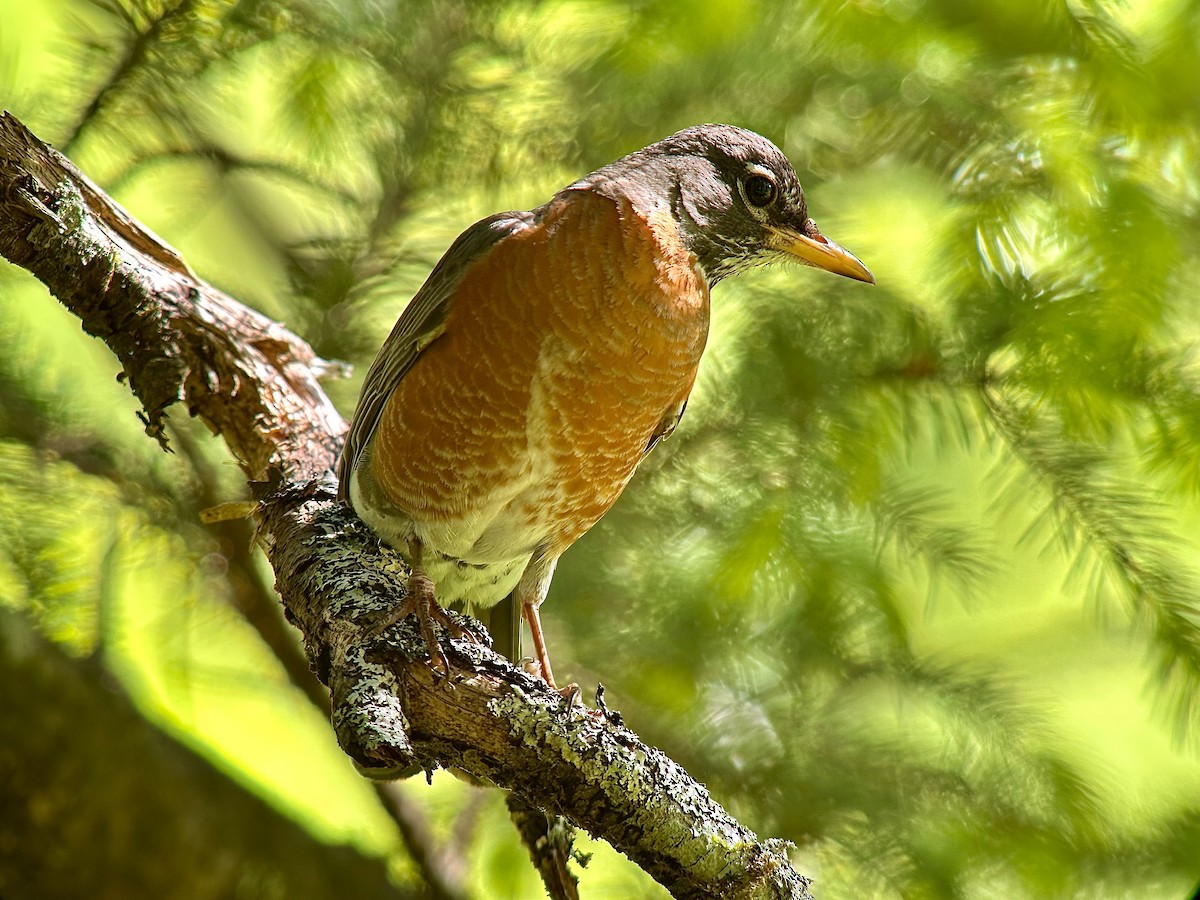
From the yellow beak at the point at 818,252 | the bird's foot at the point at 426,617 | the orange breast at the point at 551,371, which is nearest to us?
the bird's foot at the point at 426,617

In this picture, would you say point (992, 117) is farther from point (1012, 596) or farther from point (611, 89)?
point (1012, 596)

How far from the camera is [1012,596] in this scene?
340 cm

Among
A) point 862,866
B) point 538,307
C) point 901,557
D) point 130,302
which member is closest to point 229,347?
point 130,302

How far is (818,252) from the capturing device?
271cm

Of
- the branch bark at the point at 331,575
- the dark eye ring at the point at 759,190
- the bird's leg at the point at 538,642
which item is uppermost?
the dark eye ring at the point at 759,190

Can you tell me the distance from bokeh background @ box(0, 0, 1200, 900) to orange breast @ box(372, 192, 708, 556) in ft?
1.78

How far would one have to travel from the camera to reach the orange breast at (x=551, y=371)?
2.56m

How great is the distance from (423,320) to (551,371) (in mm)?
373

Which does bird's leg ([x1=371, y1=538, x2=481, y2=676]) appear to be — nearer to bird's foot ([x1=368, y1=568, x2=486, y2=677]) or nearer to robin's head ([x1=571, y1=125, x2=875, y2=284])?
bird's foot ([x1=368, y1=568, x2=486, y2=677])

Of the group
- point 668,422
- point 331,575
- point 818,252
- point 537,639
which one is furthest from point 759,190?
point 331,575

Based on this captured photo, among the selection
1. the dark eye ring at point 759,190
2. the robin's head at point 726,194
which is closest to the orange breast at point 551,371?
the robin's head at point 726,194

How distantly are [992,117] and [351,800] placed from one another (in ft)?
9.10

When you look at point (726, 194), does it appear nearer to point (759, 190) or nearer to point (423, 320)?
point (759, 190)

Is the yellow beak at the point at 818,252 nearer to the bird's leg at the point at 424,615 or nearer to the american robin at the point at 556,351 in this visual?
the american robin at the point at 556,351
